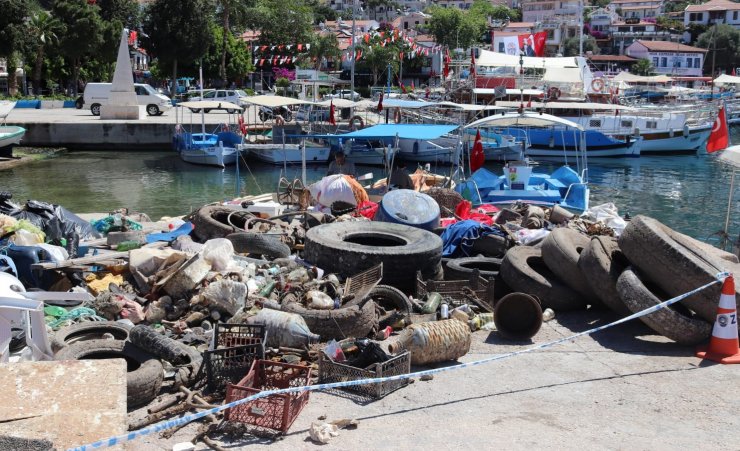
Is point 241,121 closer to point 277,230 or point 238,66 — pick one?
point 277,230

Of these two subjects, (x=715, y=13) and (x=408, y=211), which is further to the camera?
(x=715, y=13)

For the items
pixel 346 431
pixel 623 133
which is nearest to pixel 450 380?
pixel 346 431

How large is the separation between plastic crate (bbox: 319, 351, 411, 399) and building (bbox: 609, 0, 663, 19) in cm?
14842

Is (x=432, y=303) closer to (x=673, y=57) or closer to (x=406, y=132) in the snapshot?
(x=406, y=132)

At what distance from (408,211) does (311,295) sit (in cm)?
431

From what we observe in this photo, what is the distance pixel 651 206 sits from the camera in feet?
91.5

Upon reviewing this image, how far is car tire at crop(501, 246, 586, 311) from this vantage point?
30.2 ft

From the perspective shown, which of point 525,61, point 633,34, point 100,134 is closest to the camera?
point 100,134

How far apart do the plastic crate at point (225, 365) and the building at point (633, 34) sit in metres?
121

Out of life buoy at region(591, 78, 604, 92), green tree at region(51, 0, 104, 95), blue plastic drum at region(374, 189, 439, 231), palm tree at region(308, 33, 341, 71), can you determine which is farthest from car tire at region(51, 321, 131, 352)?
palm tree at region(308, 33, 341, 71)

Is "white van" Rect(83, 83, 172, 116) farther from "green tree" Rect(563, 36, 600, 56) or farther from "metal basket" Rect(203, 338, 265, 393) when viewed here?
"green tree" Rect(563, 36, 600, 56)

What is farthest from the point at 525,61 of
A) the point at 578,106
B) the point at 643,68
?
the point at 643,68

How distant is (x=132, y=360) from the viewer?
7.02 m

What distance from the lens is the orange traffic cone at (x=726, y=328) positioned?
7.39m
